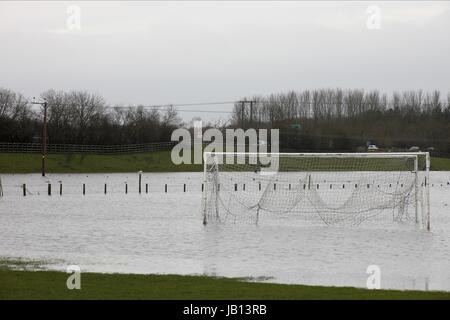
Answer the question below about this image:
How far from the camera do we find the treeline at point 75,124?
106m

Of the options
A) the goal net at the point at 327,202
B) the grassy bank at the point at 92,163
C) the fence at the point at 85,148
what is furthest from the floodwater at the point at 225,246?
the fence at the point at 85,148

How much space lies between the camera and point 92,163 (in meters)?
95.4

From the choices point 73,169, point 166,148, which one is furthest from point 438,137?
point 73,169

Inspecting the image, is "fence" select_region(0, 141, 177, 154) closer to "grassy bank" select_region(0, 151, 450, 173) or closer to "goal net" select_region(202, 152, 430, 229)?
"grassy bank" select_region(0, 151, 450, 173)

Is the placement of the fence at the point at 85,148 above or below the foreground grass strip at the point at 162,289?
above

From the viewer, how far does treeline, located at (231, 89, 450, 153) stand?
126 metres

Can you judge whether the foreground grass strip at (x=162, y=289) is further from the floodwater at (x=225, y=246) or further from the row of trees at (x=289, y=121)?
the row of trees at (x=289, y=121)

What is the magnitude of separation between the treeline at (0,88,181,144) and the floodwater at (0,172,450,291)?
68639 millimetres

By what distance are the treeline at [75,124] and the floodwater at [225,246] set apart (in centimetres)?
6864

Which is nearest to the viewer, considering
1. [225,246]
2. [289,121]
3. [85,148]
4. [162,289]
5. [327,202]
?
[162,289]

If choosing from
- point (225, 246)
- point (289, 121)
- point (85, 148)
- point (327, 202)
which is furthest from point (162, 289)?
point (289, 121)

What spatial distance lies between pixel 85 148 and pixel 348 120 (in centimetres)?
6483

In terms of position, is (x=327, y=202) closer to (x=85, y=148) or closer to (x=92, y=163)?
(x=92, y=163)
